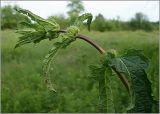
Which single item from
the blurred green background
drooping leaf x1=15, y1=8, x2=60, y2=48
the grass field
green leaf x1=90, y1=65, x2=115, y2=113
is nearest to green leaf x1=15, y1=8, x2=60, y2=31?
drooping leaf x1=15, y1=8, x2=60, y2=48

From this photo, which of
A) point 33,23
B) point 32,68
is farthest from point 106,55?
point 32,68

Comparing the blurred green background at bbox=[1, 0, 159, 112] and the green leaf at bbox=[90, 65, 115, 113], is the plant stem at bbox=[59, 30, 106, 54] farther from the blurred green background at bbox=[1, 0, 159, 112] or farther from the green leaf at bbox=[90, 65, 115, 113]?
the blurred green background at bbox=[1, 0, 159, 112]

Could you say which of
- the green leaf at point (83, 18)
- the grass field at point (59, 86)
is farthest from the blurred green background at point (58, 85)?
the green leaf at point (83, 18)

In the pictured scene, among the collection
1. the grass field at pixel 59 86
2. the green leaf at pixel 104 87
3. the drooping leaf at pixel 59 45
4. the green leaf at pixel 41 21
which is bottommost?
the grass field at pixel 59 86

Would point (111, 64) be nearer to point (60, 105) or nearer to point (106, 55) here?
point (106, 55)

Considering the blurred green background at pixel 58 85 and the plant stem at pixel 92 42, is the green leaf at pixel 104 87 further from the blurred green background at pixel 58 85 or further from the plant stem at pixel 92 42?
the blurred green background at pixel 58 85

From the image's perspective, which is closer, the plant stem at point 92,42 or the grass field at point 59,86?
the plant stem at point 92,42
